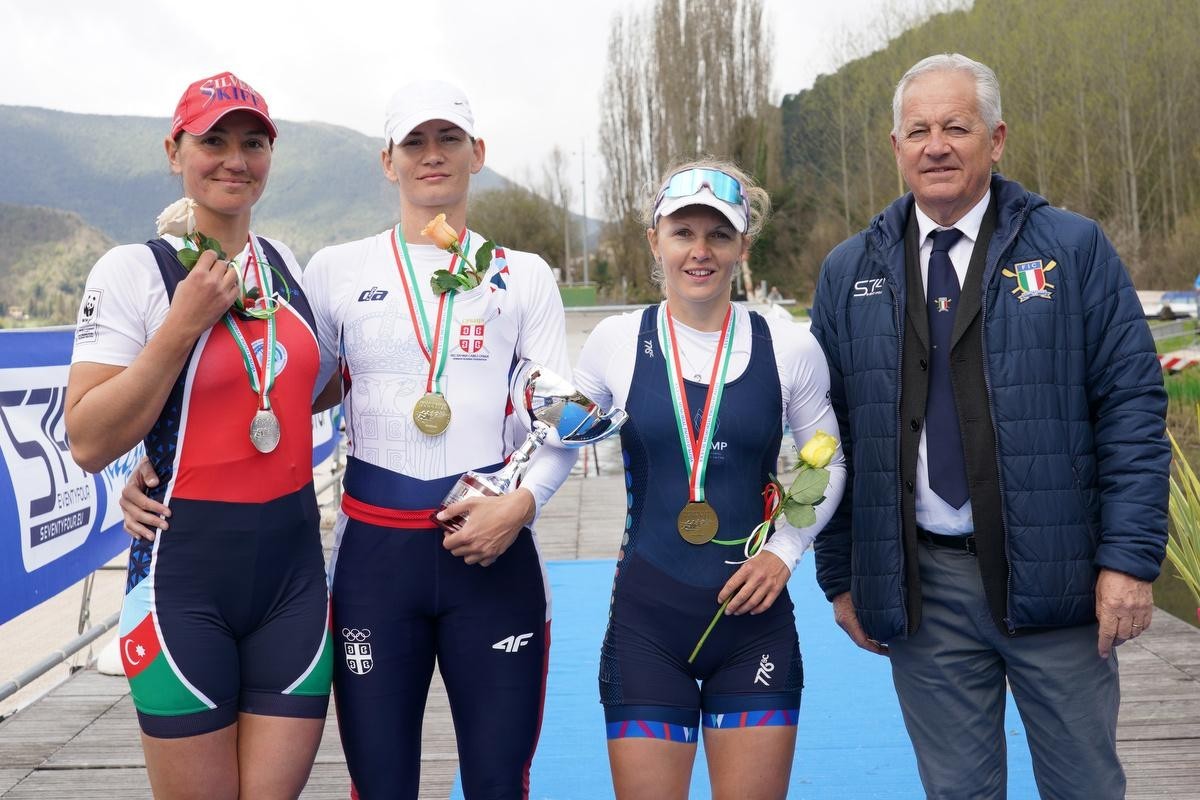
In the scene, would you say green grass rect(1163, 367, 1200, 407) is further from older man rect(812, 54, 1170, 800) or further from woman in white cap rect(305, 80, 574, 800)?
woman in white cap rect(305, 80, 574, 800)

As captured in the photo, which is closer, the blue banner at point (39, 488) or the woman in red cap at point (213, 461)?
the woman in red cap at point (213, 461)

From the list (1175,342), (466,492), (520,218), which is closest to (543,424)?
(466,492)

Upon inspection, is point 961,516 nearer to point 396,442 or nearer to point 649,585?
point 649,585

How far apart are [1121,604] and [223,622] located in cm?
188

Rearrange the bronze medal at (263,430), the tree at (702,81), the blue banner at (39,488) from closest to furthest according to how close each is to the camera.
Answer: the bronze medal at (263,430), the blue banner at (39,488), the tree at (702,81)

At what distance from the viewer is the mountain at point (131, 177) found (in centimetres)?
11956

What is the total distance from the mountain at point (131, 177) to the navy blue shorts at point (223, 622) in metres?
104

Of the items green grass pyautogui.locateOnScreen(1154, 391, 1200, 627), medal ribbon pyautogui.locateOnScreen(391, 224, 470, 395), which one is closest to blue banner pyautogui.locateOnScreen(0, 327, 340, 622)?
medal ribbon pyautogui.locateOnScreen(391, 224, 470, 395)

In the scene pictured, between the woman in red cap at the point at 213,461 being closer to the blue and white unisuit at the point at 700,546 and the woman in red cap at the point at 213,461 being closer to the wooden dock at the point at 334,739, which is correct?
the blue and white unisuit at the point at 700,546

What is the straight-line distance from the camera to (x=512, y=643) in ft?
7.95

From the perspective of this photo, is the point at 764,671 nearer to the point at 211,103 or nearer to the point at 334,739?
the point at 211,103

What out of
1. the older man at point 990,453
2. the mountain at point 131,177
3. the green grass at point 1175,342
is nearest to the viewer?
the older man at point 990,453

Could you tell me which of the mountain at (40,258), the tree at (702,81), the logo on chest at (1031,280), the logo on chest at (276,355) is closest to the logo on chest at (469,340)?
the logo on chest at (276,355)

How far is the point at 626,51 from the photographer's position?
146 feet
